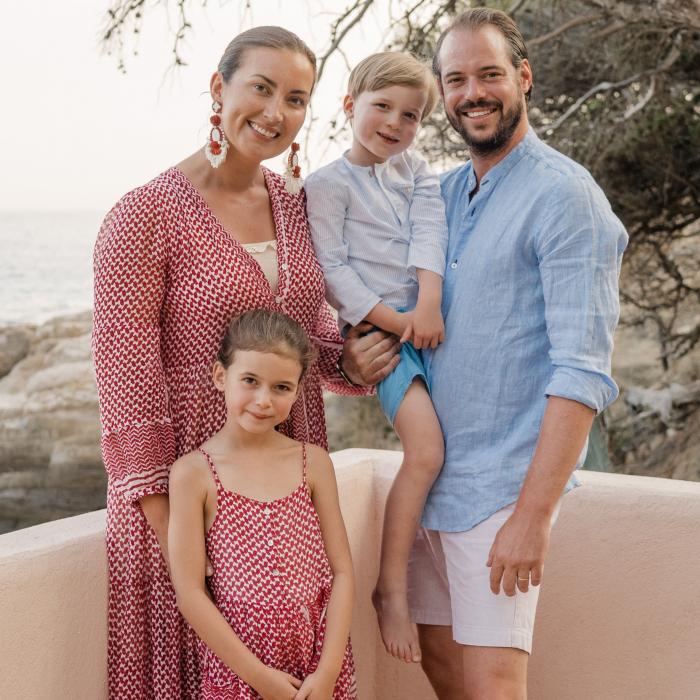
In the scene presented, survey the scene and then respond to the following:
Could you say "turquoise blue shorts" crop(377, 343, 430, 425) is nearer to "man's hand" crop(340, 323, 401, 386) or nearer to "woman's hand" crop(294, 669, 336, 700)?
"man's hand" crop(340, 323, 401, 386)

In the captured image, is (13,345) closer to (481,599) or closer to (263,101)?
(263,101)

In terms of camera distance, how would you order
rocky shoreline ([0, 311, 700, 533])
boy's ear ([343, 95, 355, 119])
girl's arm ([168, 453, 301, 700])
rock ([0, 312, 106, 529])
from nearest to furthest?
girl's arm ([168, 453, 301, 700])
boy's ear ([343, 95, 355, 119])
rocky shoreline ([0, 311, 700, 533])
rock ([0, 312, 106, 529])

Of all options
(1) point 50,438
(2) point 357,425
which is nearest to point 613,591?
(2) point 357,425

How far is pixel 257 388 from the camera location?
6.17 ft

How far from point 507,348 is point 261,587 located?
2.24ft

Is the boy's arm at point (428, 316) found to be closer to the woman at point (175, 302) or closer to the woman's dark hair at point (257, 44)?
the woman at point (175, 302)

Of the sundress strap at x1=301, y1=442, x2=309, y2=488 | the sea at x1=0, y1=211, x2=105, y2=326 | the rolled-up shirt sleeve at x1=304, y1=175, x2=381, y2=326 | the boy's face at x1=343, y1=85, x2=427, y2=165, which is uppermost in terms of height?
the boy's face at x1=343, y1=85, x2=427, y2=165

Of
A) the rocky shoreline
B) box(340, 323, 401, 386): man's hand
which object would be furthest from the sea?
box(340, 323, 401, 386): man's hand

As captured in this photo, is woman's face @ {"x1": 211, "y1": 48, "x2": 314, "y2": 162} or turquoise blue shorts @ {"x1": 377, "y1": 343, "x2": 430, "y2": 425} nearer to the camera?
woman's face @ {"x1": 211, "y1": 48, "x2": 314, "y2": 162}

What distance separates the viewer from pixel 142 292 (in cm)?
188

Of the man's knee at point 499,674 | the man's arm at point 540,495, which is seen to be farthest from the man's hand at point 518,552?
the man's knee at point 499,674

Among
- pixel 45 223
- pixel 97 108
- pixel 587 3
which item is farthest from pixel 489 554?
pixel 45 223

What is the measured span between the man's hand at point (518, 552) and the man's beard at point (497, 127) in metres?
0.77

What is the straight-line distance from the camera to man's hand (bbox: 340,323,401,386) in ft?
7.14
